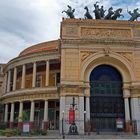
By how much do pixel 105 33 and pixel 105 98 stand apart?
9.04 m

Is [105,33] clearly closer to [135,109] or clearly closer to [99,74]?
[99,74]

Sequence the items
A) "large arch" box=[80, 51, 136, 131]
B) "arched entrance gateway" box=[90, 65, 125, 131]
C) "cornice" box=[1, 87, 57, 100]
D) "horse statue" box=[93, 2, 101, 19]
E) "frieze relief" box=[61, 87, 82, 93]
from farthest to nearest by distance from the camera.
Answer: "cornice" box=[1, 87, 57, 100] → "horse statue" box=[93, 2, 101, 19] → "large arch" box=[80, 51, 136, 131] → "arched entrance gateway" box=[90, 65, 125, 131] → "frieze relief" box=[61, 87, 82, 93]

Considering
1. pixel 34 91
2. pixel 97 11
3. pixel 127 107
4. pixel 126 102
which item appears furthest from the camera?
pixel 34 91

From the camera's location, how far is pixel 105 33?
121 feet

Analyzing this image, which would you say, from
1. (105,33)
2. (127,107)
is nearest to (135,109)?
(127,107)

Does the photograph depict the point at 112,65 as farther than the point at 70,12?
No

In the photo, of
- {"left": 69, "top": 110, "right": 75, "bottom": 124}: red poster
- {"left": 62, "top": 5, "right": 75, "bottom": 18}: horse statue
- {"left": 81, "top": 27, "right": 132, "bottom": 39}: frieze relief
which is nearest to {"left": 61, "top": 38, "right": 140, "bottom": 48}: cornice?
{"left": 81, "top": 27, "right": 132, "bottom": 39}: frieze relief

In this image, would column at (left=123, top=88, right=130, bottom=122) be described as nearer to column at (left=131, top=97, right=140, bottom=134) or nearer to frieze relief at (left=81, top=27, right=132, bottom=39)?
column at (left=131, top=97, right=140, bottom=134)

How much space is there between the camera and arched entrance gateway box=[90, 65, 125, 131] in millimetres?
34656

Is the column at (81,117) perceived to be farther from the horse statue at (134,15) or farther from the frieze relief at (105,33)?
the horse statue at (134,15)

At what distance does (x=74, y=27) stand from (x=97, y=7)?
6441mm

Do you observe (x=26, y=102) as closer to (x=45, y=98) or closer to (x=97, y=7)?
(x=45, y=98)

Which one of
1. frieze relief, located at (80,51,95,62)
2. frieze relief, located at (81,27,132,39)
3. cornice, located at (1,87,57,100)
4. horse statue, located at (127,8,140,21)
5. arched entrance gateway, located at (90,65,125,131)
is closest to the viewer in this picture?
arched entrance gateway, located at (90,65,125,131)

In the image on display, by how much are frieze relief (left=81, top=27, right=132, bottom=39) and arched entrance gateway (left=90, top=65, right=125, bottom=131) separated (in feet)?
14.6
